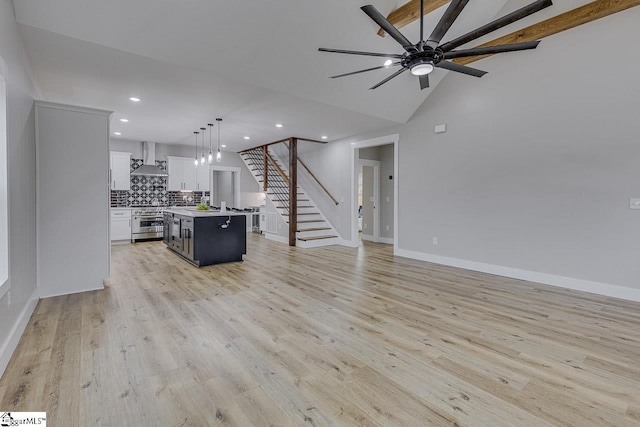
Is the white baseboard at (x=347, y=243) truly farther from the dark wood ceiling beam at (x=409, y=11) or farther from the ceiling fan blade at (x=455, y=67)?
the ceiling fan blade at (x=455, y=67)

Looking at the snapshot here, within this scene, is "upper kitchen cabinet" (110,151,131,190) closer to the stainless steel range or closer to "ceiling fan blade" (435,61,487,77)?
the stainless steel range

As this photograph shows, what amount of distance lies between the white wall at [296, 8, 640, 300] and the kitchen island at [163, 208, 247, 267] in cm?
356

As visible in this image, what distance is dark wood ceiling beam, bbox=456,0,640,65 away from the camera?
357 cm

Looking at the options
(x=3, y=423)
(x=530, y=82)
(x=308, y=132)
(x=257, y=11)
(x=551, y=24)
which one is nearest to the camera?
(x=3, y=423)

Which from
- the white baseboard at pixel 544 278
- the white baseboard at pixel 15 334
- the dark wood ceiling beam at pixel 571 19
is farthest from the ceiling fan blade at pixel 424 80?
the white baseboard at pixel 15 334

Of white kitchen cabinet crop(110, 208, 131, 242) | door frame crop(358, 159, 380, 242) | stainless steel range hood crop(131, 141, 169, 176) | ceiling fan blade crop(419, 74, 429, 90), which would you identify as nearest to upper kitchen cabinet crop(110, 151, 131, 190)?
stainless steel range hood crop(131, 141, 169, 176)

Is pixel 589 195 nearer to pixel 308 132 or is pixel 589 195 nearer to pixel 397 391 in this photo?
pixel 397 391

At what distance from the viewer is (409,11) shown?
148 inches

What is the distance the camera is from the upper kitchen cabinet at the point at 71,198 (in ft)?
11.3

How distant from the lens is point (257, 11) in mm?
3172

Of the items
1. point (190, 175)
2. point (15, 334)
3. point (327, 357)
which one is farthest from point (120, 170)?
point (327, 357)

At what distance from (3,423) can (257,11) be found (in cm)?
377

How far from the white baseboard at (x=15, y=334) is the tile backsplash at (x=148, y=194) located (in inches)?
221

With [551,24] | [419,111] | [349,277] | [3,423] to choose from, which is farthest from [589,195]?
[3,423]
